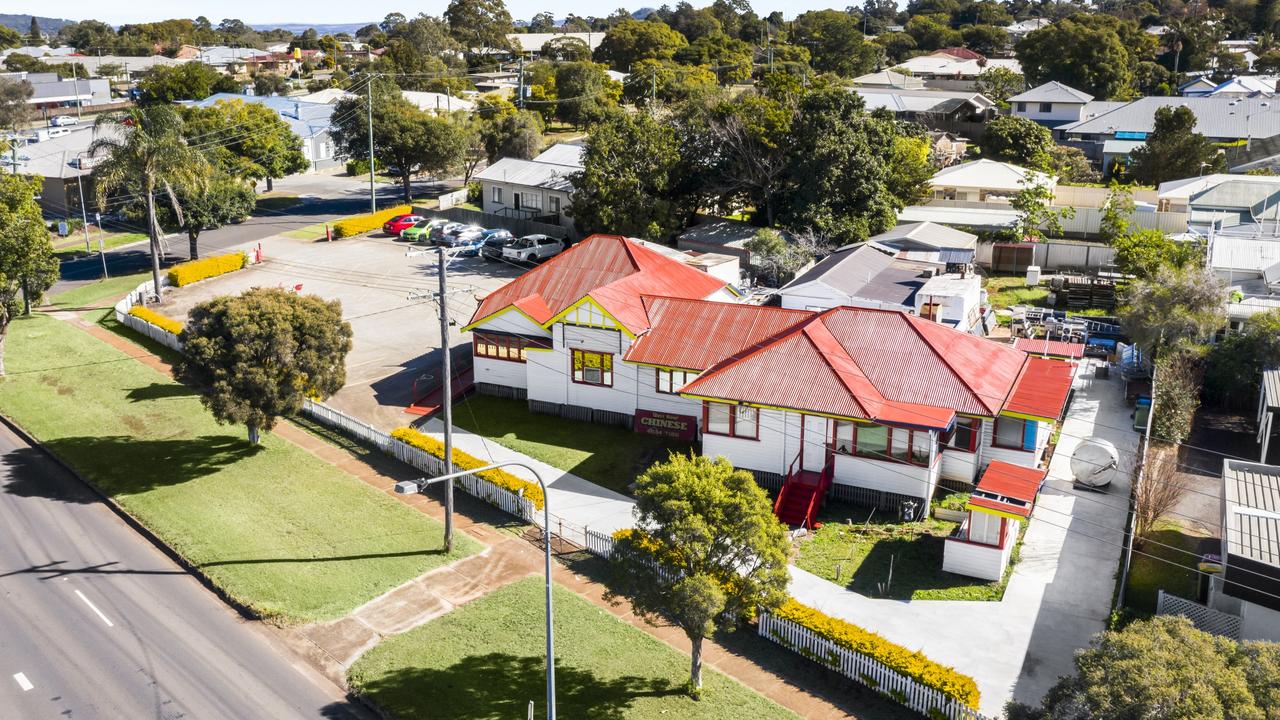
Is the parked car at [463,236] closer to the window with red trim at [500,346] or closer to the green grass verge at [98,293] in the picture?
the green grass verge at [98,293]

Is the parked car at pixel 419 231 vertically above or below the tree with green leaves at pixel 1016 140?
below

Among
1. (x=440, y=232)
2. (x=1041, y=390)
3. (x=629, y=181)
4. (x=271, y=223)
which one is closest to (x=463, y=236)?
(x=440, y=232)

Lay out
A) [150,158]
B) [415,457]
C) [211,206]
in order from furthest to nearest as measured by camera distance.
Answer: [211,206] < [150,158] < [415,457]

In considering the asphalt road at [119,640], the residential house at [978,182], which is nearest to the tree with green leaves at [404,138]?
the residential house at [978,182]

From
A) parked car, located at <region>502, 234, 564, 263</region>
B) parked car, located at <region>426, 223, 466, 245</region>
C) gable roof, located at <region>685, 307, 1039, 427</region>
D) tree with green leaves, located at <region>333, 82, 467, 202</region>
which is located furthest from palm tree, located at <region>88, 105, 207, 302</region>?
gable roof, located at <region>685, 307, 1039, 427</region>

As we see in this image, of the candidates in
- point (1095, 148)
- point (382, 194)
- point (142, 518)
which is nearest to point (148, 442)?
point (142, 518)

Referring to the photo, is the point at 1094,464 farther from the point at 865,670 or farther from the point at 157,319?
the point at 157,319

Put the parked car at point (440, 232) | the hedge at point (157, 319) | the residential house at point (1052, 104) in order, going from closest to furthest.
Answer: the hedge at point (157, 319) < the parked car at point (440, 232) < the residential house at point (1052, 104)
